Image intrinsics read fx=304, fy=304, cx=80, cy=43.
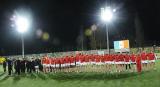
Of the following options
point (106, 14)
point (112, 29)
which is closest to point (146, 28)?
point (112, 29)

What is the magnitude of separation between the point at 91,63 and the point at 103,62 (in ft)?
4.84

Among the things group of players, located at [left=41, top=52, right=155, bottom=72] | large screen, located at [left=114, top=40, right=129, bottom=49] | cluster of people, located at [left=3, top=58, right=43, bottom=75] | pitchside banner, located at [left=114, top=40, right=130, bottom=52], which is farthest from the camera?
large screen, located at [left=114, top=40, right=129, bottom=49]

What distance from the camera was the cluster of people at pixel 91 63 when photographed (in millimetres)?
24125

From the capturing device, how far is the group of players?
78.6ft

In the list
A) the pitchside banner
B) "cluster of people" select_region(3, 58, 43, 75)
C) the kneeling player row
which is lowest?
"cluster of people" select_region(3, 58, 43, 75)

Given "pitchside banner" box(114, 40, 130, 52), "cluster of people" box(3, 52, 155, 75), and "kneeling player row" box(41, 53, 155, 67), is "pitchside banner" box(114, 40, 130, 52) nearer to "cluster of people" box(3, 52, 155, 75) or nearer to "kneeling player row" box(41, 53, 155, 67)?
"cluster of people" box(3, 52, 155, 75)

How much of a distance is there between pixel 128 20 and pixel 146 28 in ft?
22.0

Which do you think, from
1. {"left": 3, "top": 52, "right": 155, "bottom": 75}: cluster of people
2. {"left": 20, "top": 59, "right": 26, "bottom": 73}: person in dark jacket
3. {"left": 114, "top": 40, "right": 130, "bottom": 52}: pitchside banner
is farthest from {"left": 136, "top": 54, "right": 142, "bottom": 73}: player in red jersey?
{"left": 114, "top": 40, "right": 130, "bottom": 52}: pitchside banner

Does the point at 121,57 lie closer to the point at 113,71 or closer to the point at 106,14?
the point at 113,71

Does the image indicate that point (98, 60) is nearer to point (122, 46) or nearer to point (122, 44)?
point (122, 46)

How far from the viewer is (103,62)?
84.7 ft

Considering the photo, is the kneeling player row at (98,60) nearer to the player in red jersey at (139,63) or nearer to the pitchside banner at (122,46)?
the player in red jersey at (139,63)

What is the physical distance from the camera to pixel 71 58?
28547 mm

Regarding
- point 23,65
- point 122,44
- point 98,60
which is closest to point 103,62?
point 98,60
